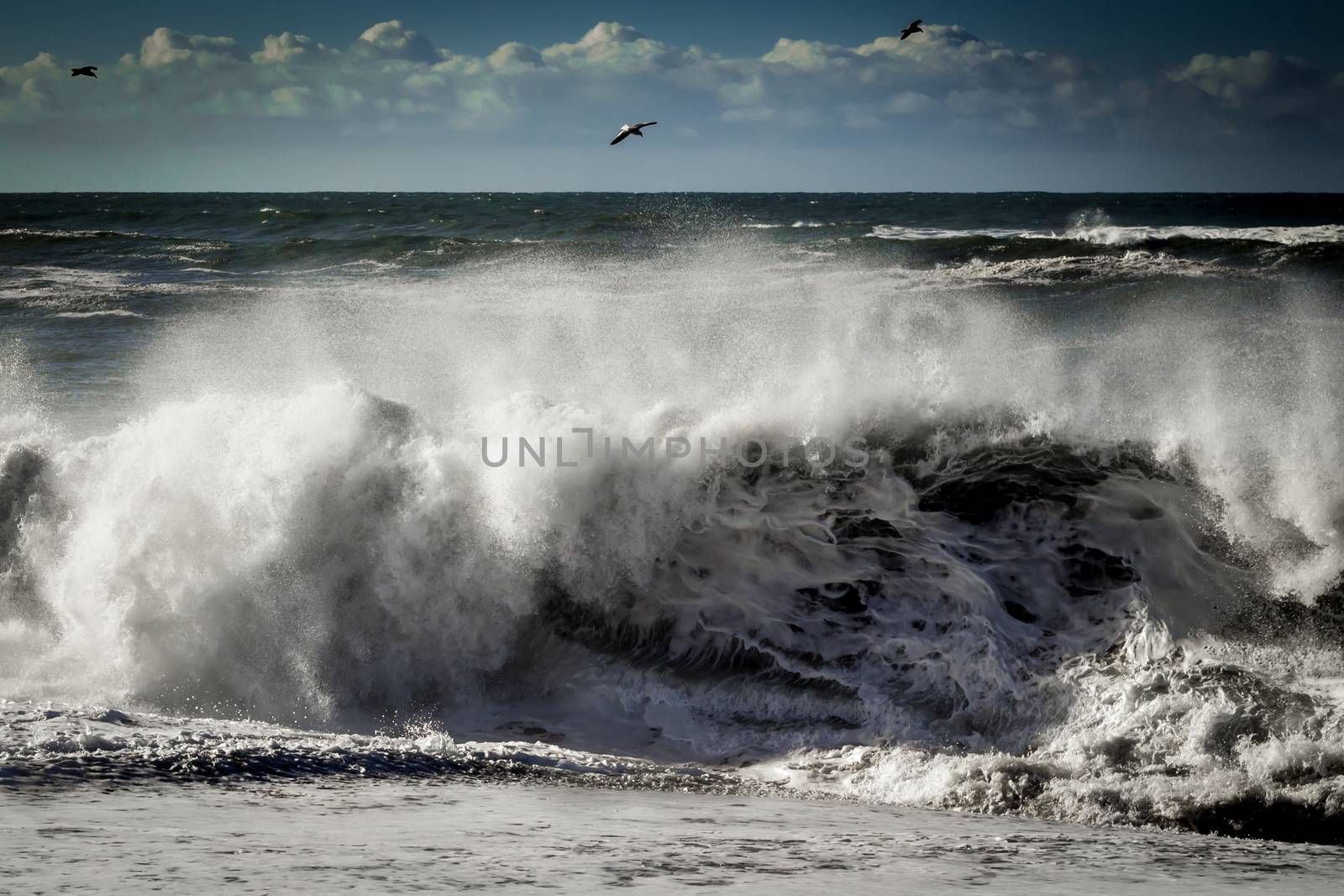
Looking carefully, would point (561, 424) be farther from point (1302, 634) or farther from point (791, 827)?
point (1302, 634)

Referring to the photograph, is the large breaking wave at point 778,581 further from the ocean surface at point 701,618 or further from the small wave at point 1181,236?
the small wave at point 1181,236

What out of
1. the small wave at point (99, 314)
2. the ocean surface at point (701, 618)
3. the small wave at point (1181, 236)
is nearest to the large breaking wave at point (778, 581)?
the ocean surface at point (701, 618)

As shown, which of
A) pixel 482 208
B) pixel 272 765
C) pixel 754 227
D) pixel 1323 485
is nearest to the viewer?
pixel 272 765

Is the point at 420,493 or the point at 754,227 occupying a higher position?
the point at 754,227

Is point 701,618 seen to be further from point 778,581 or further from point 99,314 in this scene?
point 99,314

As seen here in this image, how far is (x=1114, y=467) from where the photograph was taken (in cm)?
845

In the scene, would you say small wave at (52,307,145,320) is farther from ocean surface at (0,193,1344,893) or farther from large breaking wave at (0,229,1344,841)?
large breaking wave at (0,229,1344,841)

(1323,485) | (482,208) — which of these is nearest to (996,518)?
(1323,485)

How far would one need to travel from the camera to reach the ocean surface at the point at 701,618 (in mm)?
4504

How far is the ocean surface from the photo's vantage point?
450cm

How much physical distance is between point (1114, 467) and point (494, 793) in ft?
18.9

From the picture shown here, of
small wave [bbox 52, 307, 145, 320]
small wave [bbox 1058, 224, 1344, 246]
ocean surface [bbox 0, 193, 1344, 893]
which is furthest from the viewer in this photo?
small wave [bbox 1058, 224, 1344, 246]

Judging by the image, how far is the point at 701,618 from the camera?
7473 millimetres

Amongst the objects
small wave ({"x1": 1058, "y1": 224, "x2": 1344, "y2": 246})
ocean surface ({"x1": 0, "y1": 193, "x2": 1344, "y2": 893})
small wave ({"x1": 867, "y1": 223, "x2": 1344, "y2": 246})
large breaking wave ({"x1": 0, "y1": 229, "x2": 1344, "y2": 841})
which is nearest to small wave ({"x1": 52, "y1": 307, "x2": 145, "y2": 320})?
ocean surface ({"x1": 0, "y1": 193, "x2": 1344, "y2": 893})
